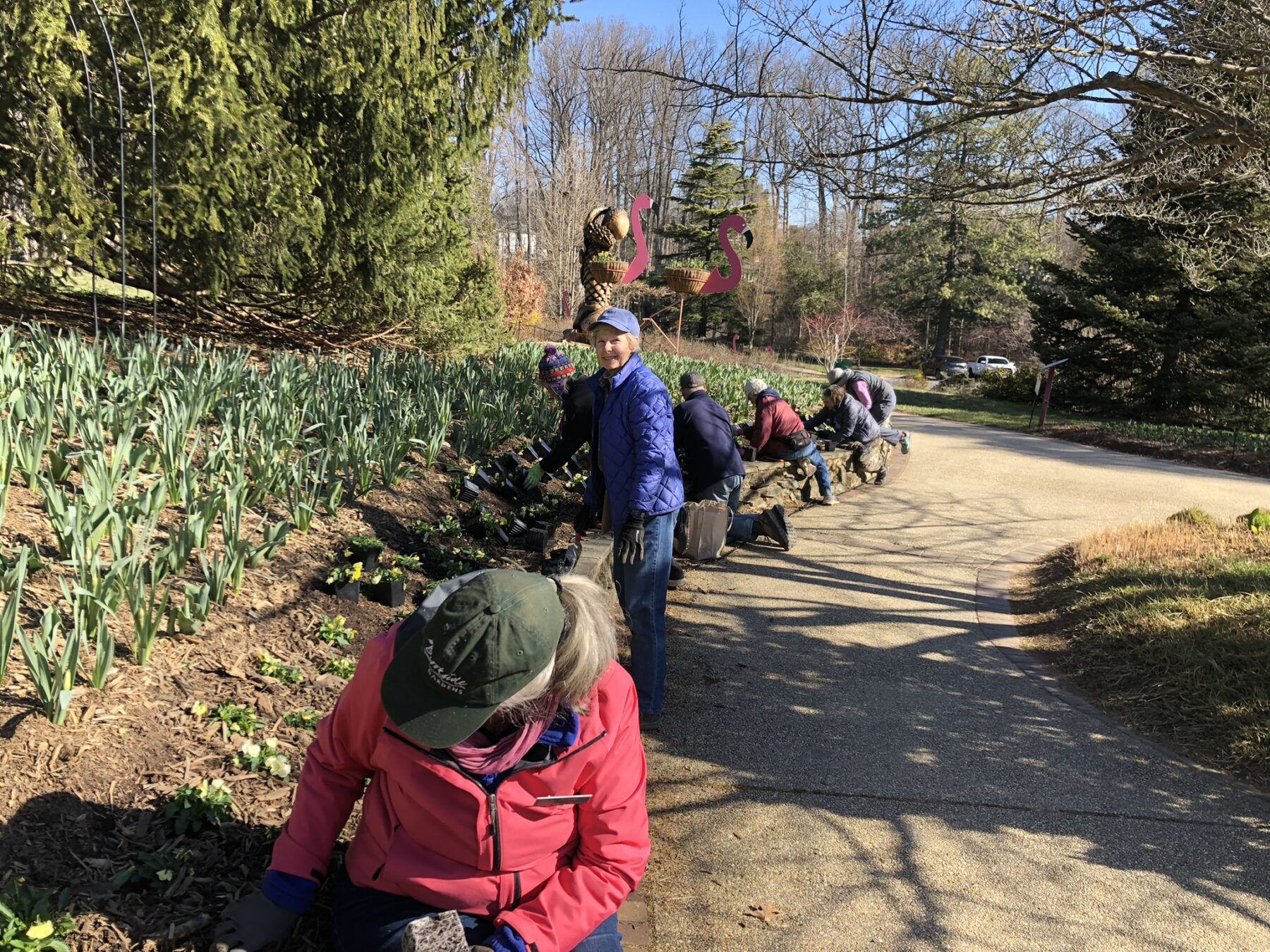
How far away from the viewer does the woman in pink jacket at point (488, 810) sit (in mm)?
1644

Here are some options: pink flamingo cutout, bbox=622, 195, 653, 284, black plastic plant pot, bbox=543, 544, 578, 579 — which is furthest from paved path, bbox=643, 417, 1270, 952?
pink flamingo cutout, bbox=622, 195, 653, 284

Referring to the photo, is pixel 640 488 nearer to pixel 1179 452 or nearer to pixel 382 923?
pixel 382 923

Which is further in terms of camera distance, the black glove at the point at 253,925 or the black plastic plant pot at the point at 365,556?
the black plastic plant pot at the point at 365,556

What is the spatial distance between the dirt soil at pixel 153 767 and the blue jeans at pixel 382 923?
25 centimetres

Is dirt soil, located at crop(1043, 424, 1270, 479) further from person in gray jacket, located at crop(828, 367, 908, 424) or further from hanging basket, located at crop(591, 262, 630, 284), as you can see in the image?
hanging basket, located at crop(591, 262, 630, 284)

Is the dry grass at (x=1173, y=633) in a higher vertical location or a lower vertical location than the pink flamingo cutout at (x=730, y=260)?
lower

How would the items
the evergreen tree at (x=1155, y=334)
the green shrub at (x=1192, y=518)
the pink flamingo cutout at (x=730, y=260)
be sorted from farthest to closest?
the evergreen tree at (x=1155, y=334), the pink flamingo cutout at (x=730, y=260), the green shrub at (x=1192, y=518)

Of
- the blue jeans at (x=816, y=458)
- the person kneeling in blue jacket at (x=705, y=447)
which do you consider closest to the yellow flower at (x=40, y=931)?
the person kneeling in blue jacket at (x=705, y=447)

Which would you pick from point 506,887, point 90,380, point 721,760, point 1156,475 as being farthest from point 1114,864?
point 1156,475

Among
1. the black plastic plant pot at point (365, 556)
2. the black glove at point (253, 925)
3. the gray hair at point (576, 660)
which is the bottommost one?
the black glove at point (253, 925)

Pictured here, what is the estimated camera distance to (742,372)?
12.3 meters

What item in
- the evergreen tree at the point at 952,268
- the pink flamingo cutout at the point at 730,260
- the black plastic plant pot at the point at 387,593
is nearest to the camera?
the black plastic plant pot at the point at 387,593

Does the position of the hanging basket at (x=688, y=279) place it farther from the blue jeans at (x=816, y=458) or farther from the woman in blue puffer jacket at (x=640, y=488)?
the woman in blue puffer jacket at (x=640, y=488)

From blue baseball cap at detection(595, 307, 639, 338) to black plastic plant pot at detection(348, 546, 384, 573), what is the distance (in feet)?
4.65
